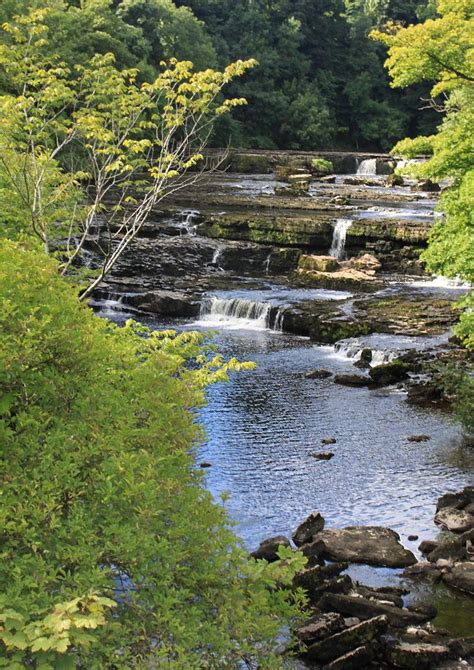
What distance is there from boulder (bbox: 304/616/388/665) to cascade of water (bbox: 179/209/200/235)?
2910cm

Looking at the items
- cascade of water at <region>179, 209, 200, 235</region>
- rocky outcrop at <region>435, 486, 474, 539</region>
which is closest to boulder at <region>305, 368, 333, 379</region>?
rocky outcrop at <region>435, 486, 474, 539</region>

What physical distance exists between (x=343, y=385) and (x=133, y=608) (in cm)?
1596

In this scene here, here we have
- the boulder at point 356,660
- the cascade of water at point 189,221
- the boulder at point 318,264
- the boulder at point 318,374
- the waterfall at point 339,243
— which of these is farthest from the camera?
the cascade of water at point 189,221

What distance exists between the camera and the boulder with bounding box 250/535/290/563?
11359mm

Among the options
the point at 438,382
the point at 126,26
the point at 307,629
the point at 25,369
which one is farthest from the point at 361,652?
the point at 126,26

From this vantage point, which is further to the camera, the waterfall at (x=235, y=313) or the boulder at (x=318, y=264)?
the boulder at (x=318, y=264)

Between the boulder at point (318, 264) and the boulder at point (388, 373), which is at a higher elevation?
the boulder at point (318, 264)

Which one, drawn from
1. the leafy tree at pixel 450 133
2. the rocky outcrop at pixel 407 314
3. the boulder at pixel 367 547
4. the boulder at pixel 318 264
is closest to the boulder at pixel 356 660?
the boulder at pixel 367 547

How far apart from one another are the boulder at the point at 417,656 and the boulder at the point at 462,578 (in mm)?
1969

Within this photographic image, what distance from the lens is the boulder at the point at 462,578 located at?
10805 mm

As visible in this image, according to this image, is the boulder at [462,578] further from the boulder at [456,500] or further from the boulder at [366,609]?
the boulder at [456,500]

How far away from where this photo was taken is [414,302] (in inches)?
1088

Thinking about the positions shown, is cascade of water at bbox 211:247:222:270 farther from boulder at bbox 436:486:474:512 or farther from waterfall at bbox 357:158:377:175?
waterfall at bbox 357:158:377:175

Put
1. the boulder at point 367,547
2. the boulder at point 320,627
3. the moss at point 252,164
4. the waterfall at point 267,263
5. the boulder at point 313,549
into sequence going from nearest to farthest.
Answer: the boulder at point 320,627
the boulder at point 313,549
the boulder at point 367,547
the waterfall at point 267,263
the moss at point 252,164
